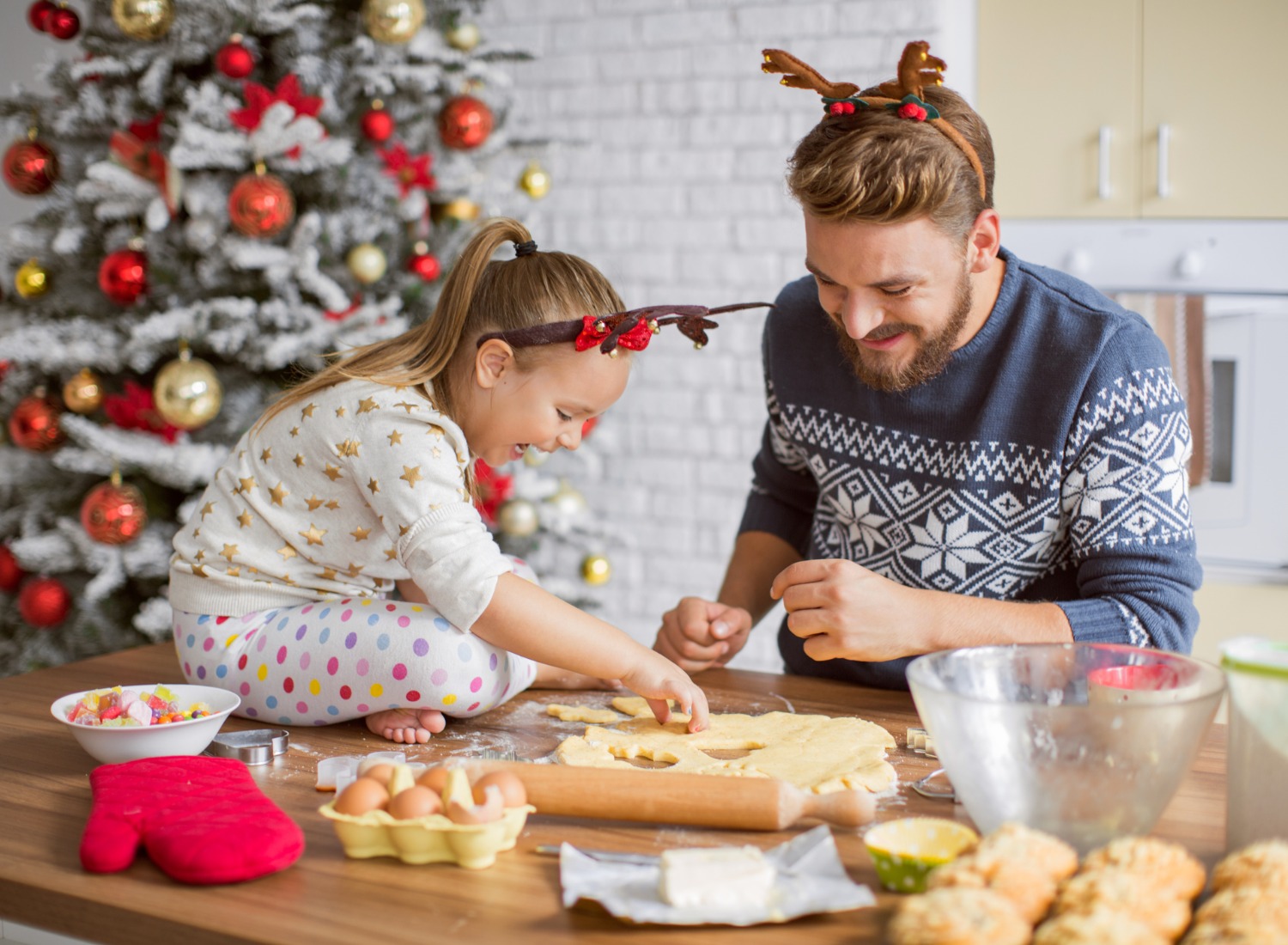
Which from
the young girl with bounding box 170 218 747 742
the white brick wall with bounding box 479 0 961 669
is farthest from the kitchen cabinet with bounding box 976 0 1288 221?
the young girl with bounding box 170 218 747 742

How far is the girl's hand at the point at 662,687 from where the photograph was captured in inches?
47.3

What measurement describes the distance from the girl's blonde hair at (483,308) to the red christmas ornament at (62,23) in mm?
1592

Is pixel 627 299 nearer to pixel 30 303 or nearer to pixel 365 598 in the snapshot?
pixel 30 303

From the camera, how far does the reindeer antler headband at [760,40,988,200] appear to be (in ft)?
4.42

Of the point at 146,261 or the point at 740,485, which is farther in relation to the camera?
the point at 740,485

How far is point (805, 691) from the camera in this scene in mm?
1360

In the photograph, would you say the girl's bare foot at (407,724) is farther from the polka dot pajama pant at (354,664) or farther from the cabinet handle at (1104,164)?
the cabinet handle at (1104,164)

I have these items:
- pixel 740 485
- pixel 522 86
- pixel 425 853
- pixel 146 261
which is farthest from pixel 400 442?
pixel 522 86

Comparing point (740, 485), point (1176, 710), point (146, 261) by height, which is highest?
point (146, 261)

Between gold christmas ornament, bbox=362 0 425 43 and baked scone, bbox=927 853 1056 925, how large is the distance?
219cm

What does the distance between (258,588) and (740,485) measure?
Answer: 2310mm

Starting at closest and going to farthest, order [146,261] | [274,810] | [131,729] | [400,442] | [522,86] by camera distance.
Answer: [274,810] → [131,729] → [400,442] → [146,261] → [522,86]

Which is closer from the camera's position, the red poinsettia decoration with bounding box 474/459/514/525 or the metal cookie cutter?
the metal cookie cutter

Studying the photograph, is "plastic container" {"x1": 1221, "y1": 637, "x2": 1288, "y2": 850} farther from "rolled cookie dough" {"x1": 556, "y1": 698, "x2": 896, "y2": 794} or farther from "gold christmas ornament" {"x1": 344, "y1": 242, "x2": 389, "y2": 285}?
"gold christmas ornament" {"x1": 344, "y1": 242, "x2": 389, "y2": 285}
